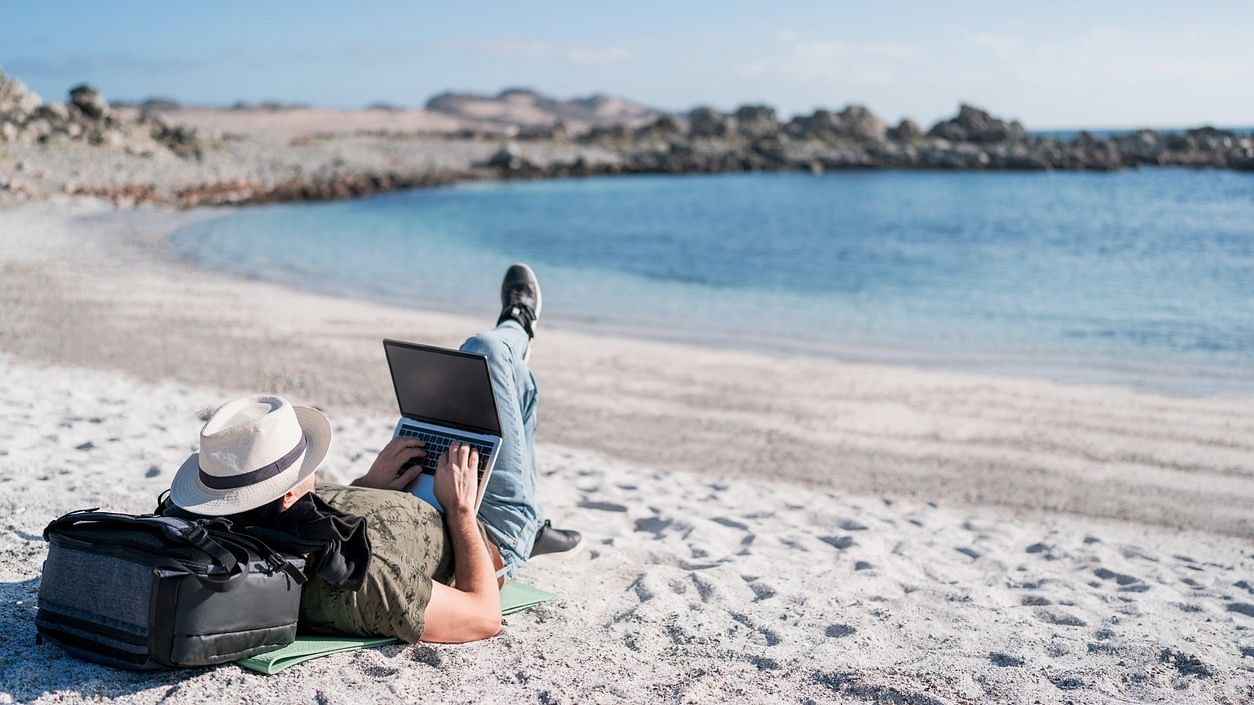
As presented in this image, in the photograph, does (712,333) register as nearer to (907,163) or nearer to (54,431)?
(54,431)

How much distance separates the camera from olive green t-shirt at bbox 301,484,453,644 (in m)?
3.32

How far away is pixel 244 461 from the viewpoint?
3021mm

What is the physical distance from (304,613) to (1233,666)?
11.4ft

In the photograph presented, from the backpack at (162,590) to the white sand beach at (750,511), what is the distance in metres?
0.18

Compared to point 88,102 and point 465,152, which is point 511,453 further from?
point 465,152

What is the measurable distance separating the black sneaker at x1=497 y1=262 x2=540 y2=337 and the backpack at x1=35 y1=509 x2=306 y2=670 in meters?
1.69

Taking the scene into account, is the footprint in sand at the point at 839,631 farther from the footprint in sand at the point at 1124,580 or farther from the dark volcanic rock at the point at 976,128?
the dark volcanic rock at the point at 976,128

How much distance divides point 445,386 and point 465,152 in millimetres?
55339

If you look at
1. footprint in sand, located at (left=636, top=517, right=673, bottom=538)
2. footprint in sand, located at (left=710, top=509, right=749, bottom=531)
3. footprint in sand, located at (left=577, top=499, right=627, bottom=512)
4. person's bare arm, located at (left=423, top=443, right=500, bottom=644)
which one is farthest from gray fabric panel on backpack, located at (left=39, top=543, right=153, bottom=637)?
footprint in sand, located at (left=710, top=509, right=749, bottom=531)

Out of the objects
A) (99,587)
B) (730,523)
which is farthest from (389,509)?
(730,523)

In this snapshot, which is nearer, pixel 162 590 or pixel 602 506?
pixel 162 590

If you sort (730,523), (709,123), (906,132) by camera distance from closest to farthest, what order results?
(730,523) → (906,132) → (709,123)

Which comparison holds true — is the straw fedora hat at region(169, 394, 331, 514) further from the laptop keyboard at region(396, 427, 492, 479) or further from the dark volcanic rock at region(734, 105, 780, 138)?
the dark volcanic rock at region(734, 105, 780, 138)

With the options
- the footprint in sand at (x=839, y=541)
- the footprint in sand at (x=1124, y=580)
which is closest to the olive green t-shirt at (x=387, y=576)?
the footprint in sand at (x=839, y=541)
